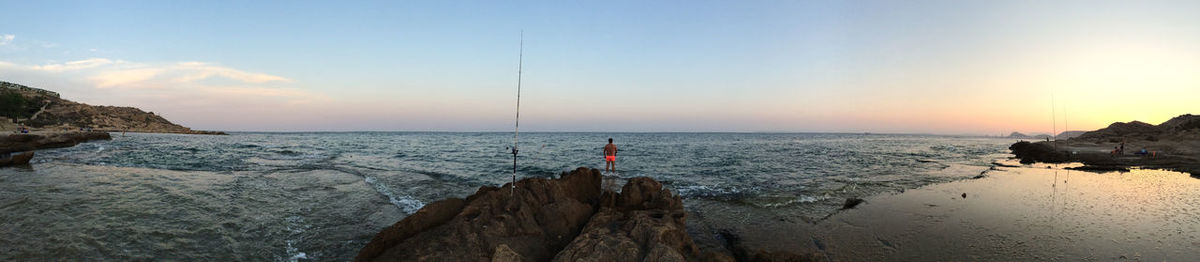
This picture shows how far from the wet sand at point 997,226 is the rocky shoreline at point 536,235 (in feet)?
5.88

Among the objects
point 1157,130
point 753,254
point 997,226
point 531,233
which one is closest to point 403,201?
point 531,233

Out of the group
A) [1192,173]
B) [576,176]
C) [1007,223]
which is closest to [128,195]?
[576,176]

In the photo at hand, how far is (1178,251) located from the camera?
6223 millimetres

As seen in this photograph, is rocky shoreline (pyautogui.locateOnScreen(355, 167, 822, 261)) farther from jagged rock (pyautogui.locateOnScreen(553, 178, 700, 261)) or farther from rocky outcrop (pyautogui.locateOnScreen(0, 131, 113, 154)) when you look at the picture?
rocky outcrop (pyautogui.locateOnScreen(0, 131, 113, 154))

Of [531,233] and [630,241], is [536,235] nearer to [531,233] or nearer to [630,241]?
[531,233]

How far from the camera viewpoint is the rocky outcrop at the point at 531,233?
454 centimetres

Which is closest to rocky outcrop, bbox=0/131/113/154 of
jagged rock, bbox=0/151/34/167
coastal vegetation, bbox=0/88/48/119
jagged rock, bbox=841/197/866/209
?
jagged rock, bbox=0/151/34/167

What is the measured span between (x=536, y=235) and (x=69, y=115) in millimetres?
97524

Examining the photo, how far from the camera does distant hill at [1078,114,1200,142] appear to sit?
3506cm

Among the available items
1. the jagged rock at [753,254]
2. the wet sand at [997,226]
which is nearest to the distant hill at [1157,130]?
the wet sand at [997,226]

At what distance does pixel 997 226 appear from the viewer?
7895 millimetres

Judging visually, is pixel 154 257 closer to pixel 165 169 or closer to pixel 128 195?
pixel 128 195

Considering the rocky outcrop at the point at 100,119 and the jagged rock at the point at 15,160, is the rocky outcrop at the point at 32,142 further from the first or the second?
the rocky outcrop at the point at 100,119

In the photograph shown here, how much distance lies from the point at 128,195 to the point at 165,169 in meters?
7.67
